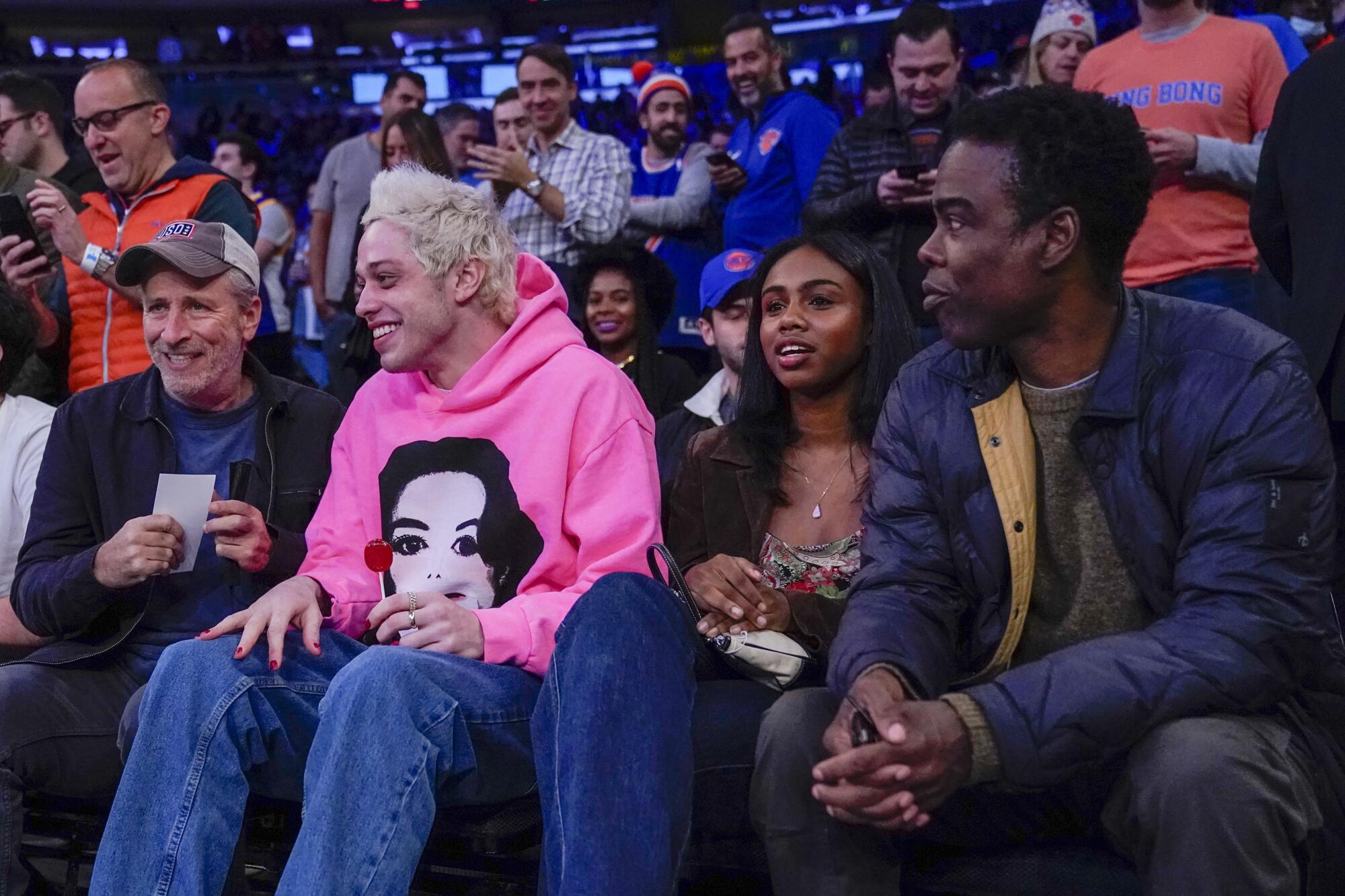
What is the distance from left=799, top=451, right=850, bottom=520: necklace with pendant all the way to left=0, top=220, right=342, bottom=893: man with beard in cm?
109

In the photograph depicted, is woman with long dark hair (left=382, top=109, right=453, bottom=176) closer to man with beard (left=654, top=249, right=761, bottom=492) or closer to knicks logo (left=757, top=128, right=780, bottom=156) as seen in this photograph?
knicks logo (left=757, top=128, right=780, bottom=156)

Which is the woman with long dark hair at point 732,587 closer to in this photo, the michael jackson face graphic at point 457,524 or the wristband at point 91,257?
the michael jackson face graphic at point 457,524

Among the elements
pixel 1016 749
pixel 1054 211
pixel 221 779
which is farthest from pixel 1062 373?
pixel 221 779

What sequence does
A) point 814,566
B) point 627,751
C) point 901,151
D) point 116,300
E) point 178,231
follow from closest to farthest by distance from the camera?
point 627,751 < point 814,566 < point 178,231 < point 116,300 < point 901,151

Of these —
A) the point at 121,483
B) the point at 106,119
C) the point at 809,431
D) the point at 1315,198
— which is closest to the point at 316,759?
the point at 121,483

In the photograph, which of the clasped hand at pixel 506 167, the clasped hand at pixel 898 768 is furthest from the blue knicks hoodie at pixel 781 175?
the clasped hand at pixel 898 768

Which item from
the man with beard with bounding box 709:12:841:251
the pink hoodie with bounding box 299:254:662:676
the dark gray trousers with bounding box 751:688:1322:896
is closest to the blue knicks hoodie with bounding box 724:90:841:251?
the man with beard with bounding box 709:12:841:251

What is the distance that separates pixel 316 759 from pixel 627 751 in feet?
1.71

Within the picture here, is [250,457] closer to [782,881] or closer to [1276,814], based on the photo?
[782,881]

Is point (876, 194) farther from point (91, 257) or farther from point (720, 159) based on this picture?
point (91, 257)

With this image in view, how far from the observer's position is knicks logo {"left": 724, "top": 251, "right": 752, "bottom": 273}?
4.14m

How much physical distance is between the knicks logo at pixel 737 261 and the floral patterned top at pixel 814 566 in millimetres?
1610

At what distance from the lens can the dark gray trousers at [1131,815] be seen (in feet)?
5.63

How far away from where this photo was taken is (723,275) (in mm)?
4133
